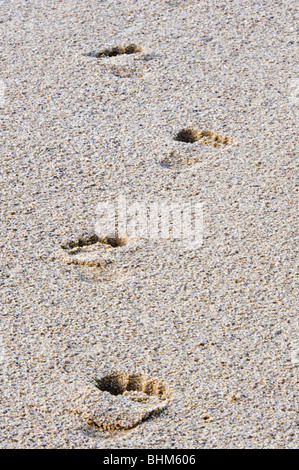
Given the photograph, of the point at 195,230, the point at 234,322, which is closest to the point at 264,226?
the point at 195,230

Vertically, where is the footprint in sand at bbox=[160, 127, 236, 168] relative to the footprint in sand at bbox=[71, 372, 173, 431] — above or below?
above

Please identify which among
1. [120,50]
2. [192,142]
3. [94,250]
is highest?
[120,50]

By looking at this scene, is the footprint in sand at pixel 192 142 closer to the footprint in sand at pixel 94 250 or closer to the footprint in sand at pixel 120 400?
the footprint in sand at pixel 94 250

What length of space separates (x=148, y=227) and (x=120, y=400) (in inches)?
26.6

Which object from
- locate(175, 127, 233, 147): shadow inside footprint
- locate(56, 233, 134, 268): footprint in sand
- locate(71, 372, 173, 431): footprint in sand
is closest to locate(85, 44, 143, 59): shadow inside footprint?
locate(175, 127, 233, 147): shadow inside footprint

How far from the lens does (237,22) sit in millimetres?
3424

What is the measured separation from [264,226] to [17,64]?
137cm

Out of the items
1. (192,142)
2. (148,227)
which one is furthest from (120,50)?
(148,227)

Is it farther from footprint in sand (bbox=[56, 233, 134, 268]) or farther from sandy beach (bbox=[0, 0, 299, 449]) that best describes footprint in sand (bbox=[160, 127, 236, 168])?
footprint in sand (bbox=[56, 233, 134, 268])

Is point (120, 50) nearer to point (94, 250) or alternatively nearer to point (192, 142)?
point (192, 142)

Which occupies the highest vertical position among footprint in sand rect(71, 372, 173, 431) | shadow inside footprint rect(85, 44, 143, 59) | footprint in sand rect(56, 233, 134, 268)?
shadow inside footprint rect(85, 44, 143, 59)

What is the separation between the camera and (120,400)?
1845 mm

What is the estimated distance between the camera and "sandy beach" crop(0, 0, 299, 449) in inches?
71.6

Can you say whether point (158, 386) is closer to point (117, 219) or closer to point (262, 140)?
point (117, 219)
